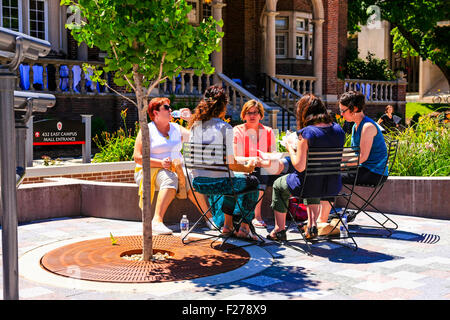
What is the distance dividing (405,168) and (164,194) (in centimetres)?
395

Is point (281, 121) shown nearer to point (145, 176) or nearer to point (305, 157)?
point (305, 157)

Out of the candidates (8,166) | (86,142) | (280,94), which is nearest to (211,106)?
(8,166)

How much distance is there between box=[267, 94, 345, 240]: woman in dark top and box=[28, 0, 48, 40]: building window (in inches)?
533

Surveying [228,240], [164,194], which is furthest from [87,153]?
[228,240]

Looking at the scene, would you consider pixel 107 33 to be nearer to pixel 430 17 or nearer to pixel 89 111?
pixel 89 111

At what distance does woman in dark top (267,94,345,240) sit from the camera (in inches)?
245

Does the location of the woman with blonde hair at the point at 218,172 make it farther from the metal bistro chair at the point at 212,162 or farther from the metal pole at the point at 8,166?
the metal pole at the point at 8,166

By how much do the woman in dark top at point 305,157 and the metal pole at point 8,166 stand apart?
3718 mm

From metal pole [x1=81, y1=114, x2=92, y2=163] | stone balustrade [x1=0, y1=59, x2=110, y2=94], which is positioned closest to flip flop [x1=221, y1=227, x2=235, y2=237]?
metal pole [x1=81, y1=114, x2=92, y2=163]

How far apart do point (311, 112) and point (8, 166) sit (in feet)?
13.3

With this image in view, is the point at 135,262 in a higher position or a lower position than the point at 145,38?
lower

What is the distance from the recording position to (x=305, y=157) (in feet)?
20.4

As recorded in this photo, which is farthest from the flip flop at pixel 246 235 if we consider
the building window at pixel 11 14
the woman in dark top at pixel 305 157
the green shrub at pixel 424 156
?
the building window at pixel 11 14

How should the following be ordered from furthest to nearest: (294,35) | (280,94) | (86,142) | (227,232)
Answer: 1. (294,35)
2. (280,94)
3. (86,142)
4. (227,232)
